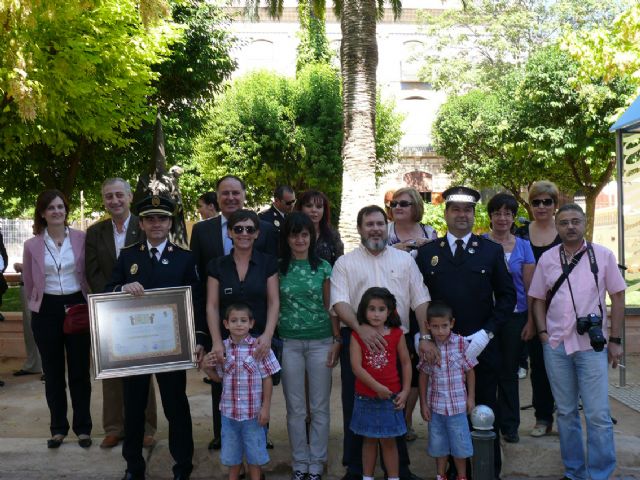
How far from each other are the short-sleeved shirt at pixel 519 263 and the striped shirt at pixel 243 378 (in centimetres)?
213

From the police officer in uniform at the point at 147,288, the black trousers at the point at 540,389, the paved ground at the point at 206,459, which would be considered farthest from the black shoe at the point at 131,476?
the black trousers at the point at 540,389

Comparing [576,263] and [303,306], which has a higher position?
[576,263]

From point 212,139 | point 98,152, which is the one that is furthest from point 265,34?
point 98,152

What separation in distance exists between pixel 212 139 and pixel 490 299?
2414 centimetres

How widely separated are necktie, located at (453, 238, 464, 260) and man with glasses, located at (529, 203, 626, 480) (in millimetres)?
643

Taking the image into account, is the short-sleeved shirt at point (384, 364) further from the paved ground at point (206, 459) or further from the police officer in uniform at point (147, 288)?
the police officer in uniform at point (147, 288)

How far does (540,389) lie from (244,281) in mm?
2790

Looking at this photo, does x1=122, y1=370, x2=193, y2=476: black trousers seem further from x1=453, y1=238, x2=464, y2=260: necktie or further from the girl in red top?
x1=453, y1=238, x2=464, y2=260: necktie

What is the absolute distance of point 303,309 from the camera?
500cm

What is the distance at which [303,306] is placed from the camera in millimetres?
5004

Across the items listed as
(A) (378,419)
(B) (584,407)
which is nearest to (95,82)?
(A) (378,419)

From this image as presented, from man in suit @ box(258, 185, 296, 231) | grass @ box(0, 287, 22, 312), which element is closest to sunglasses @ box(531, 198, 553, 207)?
man in suit @ box(258, 185, 296, 231)

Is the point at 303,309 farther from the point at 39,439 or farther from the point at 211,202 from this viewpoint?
the point at 211,202

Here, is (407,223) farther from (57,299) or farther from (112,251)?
(57,299)
